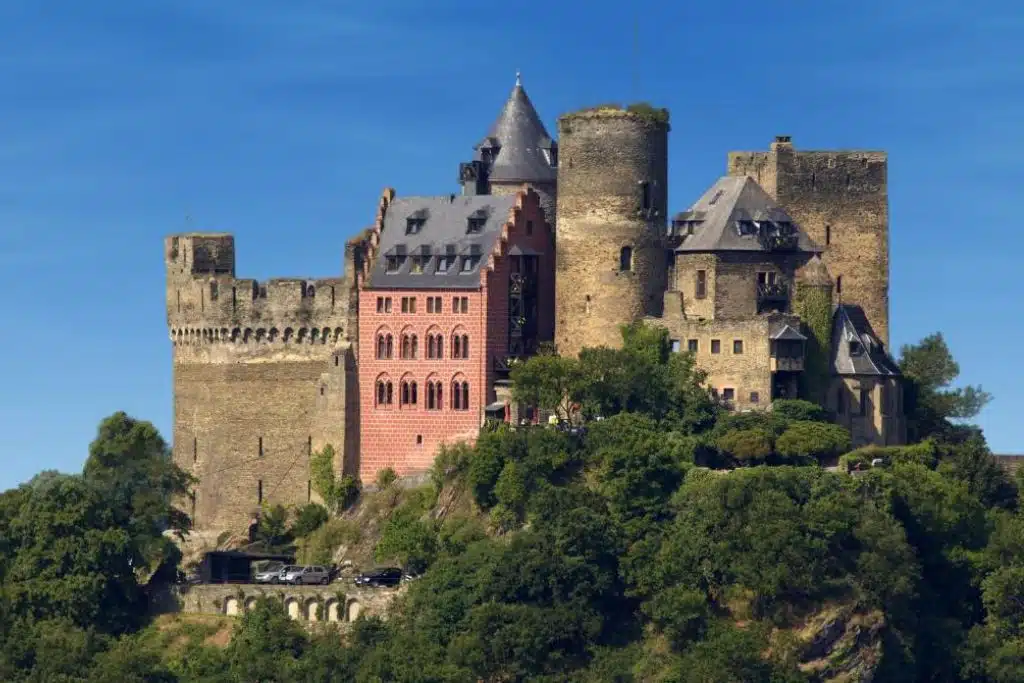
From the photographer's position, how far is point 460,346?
510 ft

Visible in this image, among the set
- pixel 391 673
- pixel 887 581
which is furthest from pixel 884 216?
pixel 391 673

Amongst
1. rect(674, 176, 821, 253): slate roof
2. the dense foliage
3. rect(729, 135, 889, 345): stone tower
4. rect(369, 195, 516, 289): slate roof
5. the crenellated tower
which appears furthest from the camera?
the crenellated tower

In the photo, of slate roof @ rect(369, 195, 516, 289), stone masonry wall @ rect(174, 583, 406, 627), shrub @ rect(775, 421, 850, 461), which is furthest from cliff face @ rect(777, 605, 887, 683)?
slate roof @ rect(369, 195, 516, 289)

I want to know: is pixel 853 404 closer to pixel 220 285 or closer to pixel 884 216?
pixel 884 216

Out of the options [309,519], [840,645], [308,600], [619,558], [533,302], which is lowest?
[840,645]

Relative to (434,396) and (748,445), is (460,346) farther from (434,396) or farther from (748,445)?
(748,445)

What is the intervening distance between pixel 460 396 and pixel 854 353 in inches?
619

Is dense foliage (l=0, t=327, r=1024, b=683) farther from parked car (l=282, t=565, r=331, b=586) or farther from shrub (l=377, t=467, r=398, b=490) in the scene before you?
parked car (l=282, t=565, r=331, b=586)

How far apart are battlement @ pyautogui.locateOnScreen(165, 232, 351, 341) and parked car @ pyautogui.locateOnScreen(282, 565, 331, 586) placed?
443 inches

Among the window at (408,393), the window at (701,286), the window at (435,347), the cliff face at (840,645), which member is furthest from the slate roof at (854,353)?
the window at (408,393)

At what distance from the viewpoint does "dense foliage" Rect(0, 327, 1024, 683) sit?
143 meters

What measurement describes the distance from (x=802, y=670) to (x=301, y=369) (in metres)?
28.5

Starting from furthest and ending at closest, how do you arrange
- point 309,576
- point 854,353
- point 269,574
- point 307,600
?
1. point 854,353
2. point 269,574
3. point 309,576
4. point 307,600

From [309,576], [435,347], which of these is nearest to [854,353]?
[435,347]
